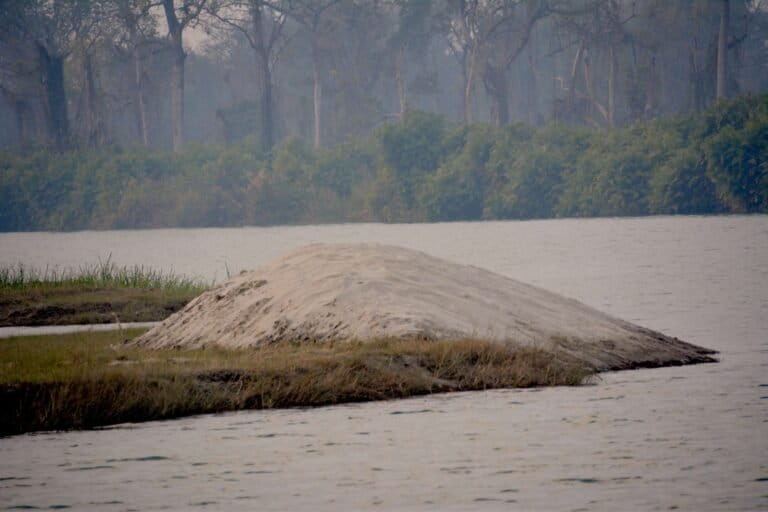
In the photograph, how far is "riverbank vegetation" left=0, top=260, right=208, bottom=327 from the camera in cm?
2036

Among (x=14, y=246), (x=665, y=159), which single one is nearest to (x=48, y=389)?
(x=14, y=246)

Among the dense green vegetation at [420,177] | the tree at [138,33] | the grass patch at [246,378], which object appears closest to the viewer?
the grass patch at [246,378]

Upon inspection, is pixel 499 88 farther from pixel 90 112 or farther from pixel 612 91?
pixel 90 112

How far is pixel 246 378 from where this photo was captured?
12.4 metres

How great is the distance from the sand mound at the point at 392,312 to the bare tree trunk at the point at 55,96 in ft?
190

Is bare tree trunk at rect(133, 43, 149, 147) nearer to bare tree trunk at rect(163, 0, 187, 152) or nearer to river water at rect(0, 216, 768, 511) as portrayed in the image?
bare tree trunk at rect(163, 0, 187, 152)

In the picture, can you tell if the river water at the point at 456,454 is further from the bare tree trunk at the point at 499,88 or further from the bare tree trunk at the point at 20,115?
the bare tree trunk at the point at 20,115

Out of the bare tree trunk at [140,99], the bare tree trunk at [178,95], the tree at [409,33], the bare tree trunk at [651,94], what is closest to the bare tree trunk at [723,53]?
the bare tree trunk at [651,94]

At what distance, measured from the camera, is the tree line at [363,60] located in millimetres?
71812

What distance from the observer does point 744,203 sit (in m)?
57.0

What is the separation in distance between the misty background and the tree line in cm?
16

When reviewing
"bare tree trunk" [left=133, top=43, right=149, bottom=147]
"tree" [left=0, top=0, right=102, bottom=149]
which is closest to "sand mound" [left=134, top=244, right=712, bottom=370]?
"tree" [left=0, top=0, right=102, bottom=149]

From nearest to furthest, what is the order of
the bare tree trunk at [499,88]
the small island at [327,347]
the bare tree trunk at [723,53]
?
the small island at [327,347]
the bare tree trunk at [723,53]
the bare tree trunk at [499,88]

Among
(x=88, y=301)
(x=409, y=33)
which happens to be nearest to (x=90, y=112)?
(x=409, y=33)
